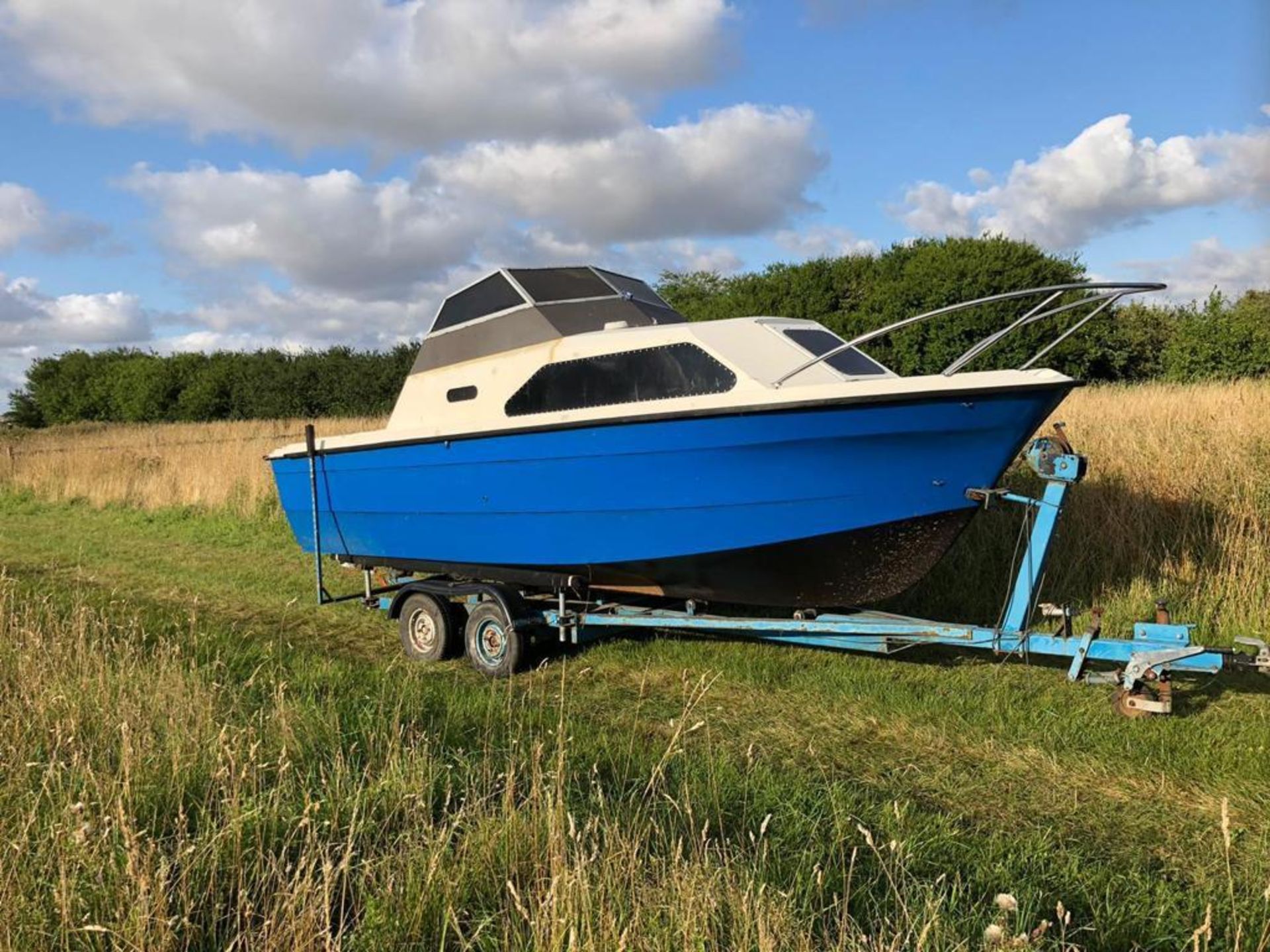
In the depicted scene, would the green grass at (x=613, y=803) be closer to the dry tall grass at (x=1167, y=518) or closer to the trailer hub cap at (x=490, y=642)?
the trailer hub cap at (x=490, y=642)

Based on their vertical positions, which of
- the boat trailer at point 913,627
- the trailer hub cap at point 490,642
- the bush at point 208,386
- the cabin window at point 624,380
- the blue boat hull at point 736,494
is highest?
the bush at point 208,386

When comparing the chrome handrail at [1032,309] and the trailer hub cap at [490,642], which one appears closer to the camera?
the chrome handrail at [1032,309]

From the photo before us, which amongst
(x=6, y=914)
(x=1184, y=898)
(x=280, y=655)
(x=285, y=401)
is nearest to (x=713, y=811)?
(x=1184, y=898)

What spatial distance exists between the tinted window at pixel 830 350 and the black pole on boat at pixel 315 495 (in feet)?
11.9

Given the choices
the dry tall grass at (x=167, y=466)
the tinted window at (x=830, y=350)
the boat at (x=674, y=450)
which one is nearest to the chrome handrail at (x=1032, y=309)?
the boat at (x=674, y=450)

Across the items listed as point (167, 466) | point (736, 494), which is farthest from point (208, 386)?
point (736, 494)

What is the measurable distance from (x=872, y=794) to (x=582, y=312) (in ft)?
11.9

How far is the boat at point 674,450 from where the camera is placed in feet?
13.4

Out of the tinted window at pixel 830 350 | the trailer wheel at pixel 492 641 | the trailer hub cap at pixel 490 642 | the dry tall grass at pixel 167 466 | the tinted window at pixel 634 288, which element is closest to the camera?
the tinted window at pixel 830 350

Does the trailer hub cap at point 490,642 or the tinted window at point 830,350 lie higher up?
the tinted window at point 830,350

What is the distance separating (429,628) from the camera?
19.4 feet

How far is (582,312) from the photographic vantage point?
581cm

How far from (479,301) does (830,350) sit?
258cm

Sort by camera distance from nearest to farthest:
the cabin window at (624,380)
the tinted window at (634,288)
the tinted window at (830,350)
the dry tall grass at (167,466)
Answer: the cabin window at (624,380) < the tinted window at (830,350) < the tinted window at (634,288) < the dry tall grass at (167,466)
